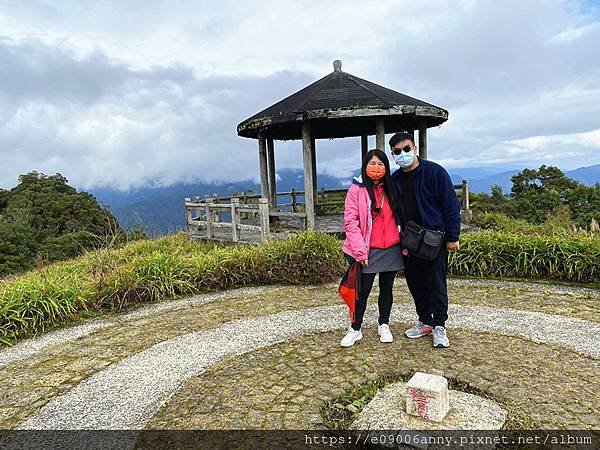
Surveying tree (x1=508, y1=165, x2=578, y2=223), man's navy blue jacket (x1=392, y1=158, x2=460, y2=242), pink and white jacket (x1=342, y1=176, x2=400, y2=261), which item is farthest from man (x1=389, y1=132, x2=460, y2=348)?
tree (x1=508, y1=165, x2=578, y2=223)

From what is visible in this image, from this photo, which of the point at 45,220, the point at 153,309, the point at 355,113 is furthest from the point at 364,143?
the point at 45,220

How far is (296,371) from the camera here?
3.90 metres

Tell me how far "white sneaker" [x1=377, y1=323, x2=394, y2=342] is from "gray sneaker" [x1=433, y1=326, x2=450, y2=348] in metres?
0.41

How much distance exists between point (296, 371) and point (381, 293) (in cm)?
116

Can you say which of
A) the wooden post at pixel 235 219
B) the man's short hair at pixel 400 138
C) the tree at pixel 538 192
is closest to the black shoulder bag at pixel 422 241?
the man's short hair at pixel 400 138

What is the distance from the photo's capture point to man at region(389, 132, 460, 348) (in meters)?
4.01

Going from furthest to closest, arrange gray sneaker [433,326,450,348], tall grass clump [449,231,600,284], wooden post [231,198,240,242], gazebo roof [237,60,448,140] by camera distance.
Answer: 1. wooden post [231,198,240,242]
2. gazebo roof [237,60,448,140]
3. tall grass clump [449,231,600,284]
4. gray sneaker [433,326,450,348]

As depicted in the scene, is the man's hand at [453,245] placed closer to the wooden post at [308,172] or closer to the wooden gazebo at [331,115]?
the wooden gazebo at [331,115]

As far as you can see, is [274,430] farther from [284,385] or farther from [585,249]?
[585,249]

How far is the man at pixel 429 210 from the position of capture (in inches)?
158

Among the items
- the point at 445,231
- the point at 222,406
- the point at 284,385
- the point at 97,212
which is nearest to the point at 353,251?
the point at 445,231

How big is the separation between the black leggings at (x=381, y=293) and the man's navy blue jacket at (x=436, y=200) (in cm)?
64

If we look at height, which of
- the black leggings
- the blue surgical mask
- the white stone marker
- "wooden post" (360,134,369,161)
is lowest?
the white stone marker

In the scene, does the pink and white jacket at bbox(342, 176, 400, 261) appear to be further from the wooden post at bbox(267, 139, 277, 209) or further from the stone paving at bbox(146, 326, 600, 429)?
the wooden post at bbox(267, 139, 277, 209)
